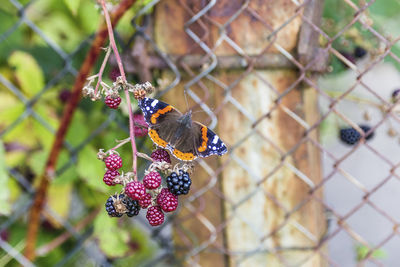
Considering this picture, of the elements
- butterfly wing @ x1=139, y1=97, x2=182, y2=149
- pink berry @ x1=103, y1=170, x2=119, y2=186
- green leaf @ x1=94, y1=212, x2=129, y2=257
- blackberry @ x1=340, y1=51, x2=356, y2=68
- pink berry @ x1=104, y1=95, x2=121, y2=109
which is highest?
blackberry @ x1=340, y1=51, x2=356, y2=68

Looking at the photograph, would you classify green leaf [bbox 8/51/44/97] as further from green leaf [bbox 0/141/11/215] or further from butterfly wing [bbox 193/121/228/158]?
butterfly wing [bbox 193/121/228/158]

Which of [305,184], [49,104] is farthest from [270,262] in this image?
[49,104]

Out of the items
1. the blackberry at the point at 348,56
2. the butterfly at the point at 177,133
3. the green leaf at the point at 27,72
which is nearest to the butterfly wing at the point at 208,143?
the butterfly at the point at 177,133

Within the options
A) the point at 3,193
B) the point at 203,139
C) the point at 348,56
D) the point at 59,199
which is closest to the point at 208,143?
the point at 203,139

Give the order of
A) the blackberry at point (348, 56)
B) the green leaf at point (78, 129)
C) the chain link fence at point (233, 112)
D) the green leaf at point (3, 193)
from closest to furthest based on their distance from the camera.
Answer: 1. the green leaf at point (3, 193)
2. the chain link fence at point (233, 112)
3. the green leaf at point (78, 129)
4. the blackberry at point (348, 56)

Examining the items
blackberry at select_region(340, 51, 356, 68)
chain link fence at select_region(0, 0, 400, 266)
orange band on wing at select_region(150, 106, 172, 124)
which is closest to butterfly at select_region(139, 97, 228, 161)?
orange band on wing at select_region(150, 106, 172, 124)

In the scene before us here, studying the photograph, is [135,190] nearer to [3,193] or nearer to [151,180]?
[151,180]

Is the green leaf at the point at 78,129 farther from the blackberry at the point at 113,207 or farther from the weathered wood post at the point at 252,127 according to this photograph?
the blackberry at the point at 113,207
